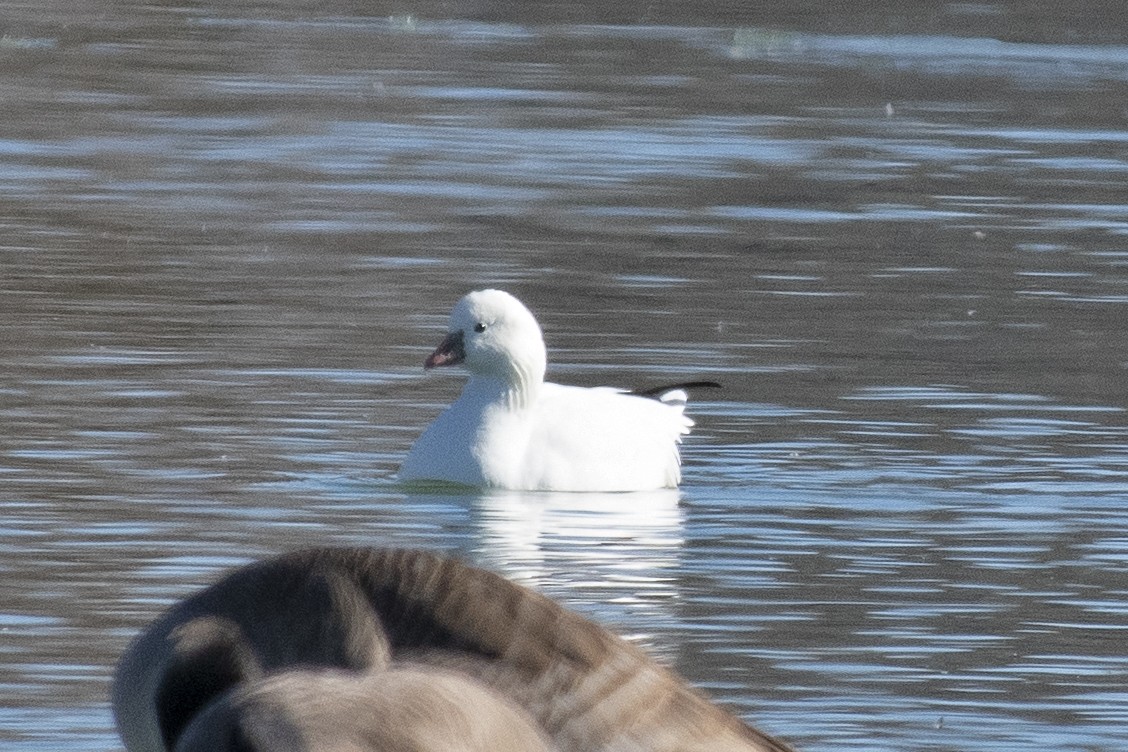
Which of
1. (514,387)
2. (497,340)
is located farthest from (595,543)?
(497,340)

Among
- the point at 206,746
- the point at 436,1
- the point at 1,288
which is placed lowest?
the point at 436,1

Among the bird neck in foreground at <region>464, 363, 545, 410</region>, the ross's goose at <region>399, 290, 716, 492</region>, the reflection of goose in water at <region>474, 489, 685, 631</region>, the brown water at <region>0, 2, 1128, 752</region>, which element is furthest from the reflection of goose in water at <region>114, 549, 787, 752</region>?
the bird neck in foreground at <region>464, 363, 545, 410</region>

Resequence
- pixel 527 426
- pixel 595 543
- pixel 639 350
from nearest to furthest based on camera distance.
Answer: pixel 595 543, pixel 527 426, pixel 639 350

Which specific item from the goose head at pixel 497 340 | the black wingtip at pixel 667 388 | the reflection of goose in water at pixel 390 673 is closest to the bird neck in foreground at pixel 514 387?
the goose head at pixel 497 340

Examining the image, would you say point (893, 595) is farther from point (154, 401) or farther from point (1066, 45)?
point (1066, 45)

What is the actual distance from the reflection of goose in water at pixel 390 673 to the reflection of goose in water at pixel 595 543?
4.12m

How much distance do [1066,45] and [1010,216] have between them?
36.8 feet

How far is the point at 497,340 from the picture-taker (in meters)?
11.1

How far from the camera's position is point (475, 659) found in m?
3.80

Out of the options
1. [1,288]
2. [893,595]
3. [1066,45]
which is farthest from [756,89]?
[893,595]

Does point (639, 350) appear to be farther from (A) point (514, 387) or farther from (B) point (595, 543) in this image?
(B) point (595, 543)

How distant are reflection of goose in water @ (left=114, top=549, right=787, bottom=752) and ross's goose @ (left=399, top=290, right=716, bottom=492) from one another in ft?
20.7

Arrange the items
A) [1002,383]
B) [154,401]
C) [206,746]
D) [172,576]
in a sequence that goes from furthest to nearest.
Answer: [1002,383] → [154,401] → [172,576] → [206,746]

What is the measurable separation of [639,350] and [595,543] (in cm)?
323
